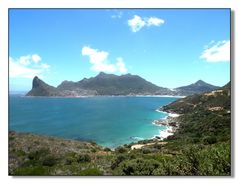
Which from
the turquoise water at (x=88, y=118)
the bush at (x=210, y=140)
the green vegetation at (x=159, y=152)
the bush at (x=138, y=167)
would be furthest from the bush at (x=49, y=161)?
the bush at (x=210, y=140)

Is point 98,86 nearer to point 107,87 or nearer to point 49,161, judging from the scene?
point 107,87

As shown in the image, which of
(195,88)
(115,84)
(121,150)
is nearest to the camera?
(195,88)

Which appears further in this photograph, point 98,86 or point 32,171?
Result: point 98,86

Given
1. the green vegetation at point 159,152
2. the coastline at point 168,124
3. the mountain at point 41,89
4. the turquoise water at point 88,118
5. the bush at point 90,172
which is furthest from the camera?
the coastline at point 168,124

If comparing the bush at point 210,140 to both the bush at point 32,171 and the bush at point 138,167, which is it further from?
the bush at point 32,171

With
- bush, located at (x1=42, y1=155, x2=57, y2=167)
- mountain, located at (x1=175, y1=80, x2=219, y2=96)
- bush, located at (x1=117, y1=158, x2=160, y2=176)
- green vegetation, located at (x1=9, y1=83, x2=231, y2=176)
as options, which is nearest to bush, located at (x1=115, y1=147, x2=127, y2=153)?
green vegetation, located at (x1=9, y1=83, x2=231, y2=176)

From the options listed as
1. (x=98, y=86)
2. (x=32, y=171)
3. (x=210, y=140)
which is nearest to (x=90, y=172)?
(x=32, y=171)
